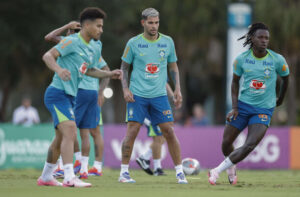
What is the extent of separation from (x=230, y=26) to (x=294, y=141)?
4185mm

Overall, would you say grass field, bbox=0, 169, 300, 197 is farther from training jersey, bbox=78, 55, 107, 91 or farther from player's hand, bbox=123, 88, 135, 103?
training jersey, bbox=78, 55, 107, 91

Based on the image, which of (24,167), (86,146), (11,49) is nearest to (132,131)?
(86,146)

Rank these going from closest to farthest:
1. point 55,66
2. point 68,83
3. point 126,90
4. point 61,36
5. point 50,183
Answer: point 55,66 < point 68,83 < point 50,183 < point 126,90 < point 61,36

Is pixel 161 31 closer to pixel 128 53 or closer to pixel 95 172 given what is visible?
pixel 95 172

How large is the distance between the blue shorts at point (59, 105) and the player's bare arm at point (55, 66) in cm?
55

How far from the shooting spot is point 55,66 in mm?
9219

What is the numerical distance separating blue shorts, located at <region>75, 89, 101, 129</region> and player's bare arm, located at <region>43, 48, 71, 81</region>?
111 inches

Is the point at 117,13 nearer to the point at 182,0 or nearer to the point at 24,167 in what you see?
the point at 182,0

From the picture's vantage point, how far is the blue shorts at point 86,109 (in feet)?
40.1

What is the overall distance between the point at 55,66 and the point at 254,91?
10.7 feet

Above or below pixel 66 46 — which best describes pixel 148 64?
below

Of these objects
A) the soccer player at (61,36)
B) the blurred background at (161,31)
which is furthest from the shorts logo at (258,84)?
the blurred background at (161,31)

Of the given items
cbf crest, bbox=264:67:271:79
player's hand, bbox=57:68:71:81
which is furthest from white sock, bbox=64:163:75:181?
cbf crest, bbox=264:67:271:79

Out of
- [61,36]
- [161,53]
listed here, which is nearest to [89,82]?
[61,36]
